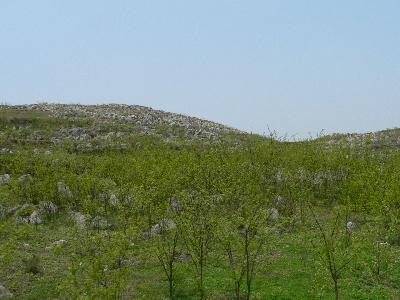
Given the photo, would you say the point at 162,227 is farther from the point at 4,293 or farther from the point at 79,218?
the point at 79,218

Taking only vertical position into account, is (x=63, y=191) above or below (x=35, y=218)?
above

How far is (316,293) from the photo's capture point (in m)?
17.0

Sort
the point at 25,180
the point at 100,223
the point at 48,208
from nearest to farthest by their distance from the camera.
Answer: the point at 100,223 → the point at 48,208 → the point at 25,180

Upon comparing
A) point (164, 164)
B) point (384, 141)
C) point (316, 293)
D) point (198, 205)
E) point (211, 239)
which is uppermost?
point (384, 141)

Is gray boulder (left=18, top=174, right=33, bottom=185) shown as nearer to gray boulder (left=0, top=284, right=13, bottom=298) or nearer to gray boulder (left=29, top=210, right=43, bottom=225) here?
gray boulder (left=29, top=210, right=43, bottom=225)

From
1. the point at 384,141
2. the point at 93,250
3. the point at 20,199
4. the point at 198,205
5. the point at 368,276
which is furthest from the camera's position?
the point at 384,141

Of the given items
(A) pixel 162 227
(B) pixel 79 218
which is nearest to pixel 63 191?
(B) pixel 79 218

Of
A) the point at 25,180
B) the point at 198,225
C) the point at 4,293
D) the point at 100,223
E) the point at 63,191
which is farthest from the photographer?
the point at 25,180

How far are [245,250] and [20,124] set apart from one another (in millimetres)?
41908

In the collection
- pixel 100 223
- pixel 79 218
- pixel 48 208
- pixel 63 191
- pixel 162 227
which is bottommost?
pixel 100 223

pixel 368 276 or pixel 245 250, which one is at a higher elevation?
pixel 245 250

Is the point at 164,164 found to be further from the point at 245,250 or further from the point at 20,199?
the point at 245,250

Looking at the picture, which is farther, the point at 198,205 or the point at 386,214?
the point at 386,214

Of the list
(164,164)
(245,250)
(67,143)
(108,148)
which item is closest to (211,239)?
(245,250)
